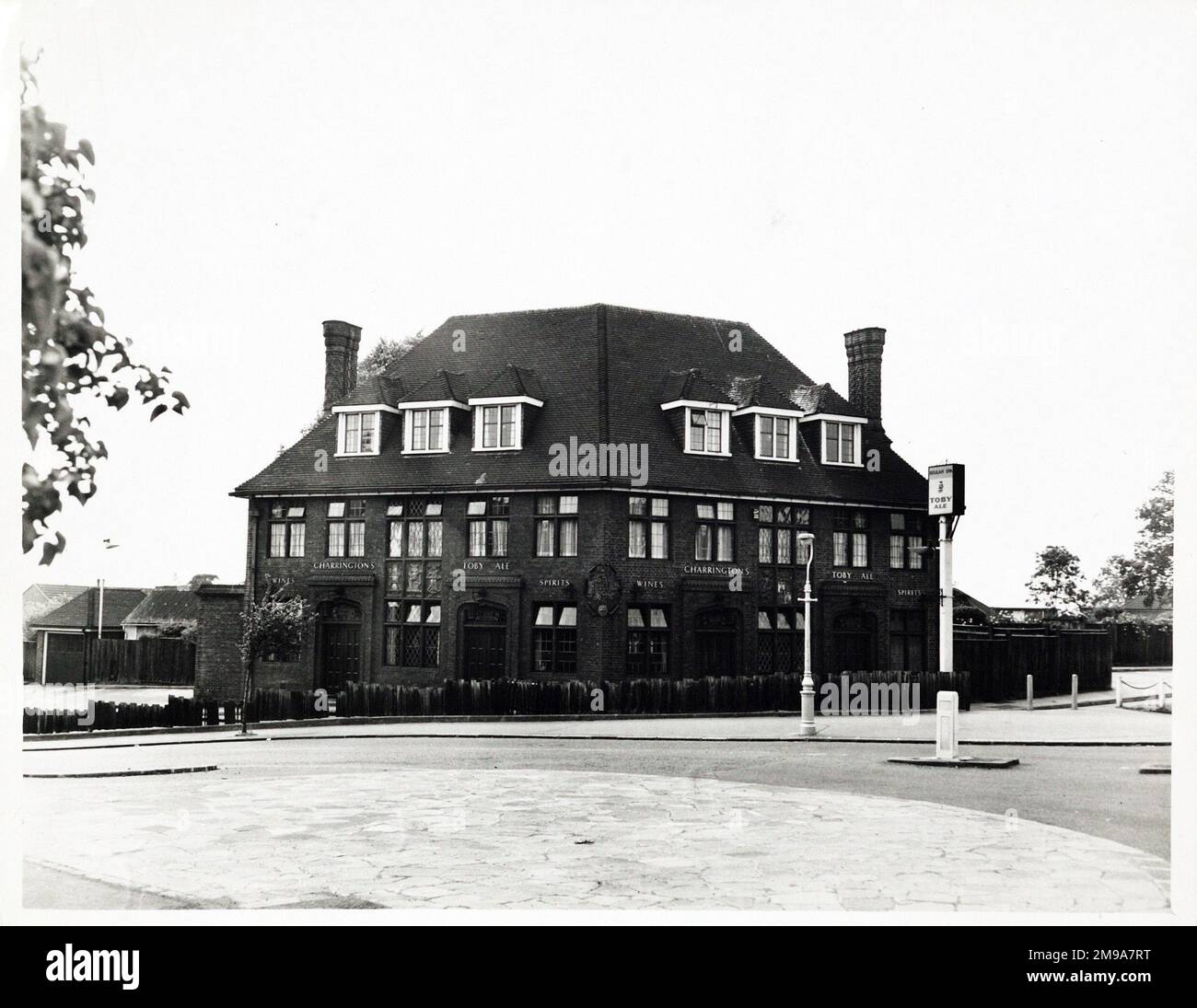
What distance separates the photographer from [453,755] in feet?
34.5

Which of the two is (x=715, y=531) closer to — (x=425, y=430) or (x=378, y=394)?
(x=425, y=430)

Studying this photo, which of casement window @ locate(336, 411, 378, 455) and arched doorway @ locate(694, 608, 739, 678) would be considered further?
casement window @ locate(336, 411, 378, 455)

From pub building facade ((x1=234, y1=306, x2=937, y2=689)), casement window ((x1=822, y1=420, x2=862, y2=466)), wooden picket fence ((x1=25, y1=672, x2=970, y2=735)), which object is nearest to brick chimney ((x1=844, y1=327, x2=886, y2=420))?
casement window ((x1=822, y1=420, x2=862, y2=466))

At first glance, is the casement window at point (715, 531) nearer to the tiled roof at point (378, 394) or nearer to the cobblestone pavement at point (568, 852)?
the tiled roof at point (378, 394)

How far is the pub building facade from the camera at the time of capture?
39.6 ft

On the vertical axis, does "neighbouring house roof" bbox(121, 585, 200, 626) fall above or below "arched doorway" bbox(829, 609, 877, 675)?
above

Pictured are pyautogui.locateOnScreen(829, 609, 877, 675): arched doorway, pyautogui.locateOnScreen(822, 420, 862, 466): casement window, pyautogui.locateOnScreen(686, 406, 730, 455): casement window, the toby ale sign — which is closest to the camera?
the toby ale sign

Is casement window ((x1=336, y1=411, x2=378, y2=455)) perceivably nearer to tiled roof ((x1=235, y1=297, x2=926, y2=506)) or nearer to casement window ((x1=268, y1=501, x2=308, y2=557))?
tiled roof ((x1=235, y1=297, x2=926, y2=506))

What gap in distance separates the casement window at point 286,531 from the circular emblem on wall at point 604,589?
5.07 meters

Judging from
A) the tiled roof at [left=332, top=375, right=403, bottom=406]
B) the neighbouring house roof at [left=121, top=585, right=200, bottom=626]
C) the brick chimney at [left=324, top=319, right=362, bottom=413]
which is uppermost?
the tiled roof at [left=332, top=375, right=403, bottom=406]

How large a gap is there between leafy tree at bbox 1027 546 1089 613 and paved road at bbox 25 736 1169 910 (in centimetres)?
133

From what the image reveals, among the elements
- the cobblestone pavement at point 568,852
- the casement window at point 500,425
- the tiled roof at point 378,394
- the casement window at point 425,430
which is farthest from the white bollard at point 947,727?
the tiled roof at point 378,394

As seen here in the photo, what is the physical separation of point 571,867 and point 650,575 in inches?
361
